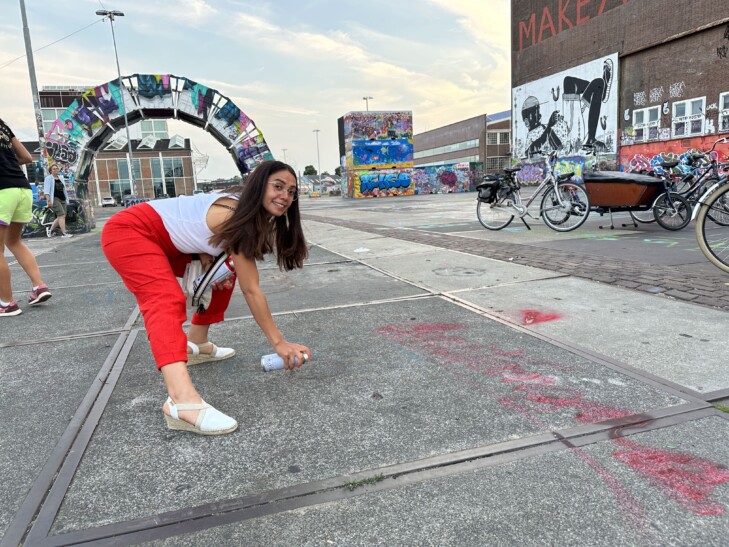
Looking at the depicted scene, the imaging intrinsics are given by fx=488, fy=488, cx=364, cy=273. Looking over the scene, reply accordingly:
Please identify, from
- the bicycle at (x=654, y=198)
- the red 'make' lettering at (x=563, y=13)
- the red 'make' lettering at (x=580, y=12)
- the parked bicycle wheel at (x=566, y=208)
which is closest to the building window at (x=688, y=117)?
the red 'make' lettering at (x=580, y=12)

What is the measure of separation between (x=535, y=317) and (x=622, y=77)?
29.2 metres

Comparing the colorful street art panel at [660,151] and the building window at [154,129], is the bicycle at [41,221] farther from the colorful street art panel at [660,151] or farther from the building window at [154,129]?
the building window at [154,129]

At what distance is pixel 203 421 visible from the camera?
214 cm

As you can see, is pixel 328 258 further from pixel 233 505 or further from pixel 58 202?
pixel 58 202

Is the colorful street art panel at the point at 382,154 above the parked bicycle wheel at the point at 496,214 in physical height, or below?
above

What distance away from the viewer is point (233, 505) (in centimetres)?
167

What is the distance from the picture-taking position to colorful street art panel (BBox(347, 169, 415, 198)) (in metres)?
43.3

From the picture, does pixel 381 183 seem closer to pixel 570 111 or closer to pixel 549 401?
pixel 570 111

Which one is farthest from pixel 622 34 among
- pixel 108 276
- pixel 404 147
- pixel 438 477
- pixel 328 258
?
pixel 438 477

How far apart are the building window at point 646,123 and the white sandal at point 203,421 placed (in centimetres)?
2903

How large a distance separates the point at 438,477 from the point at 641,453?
2.63ft

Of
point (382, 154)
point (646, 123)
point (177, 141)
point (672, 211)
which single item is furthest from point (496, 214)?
point (177, 141)

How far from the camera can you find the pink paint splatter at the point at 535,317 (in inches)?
141

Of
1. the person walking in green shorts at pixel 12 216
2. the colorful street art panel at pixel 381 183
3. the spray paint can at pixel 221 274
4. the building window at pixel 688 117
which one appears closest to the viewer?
the spray paint can at pixel 221 274
